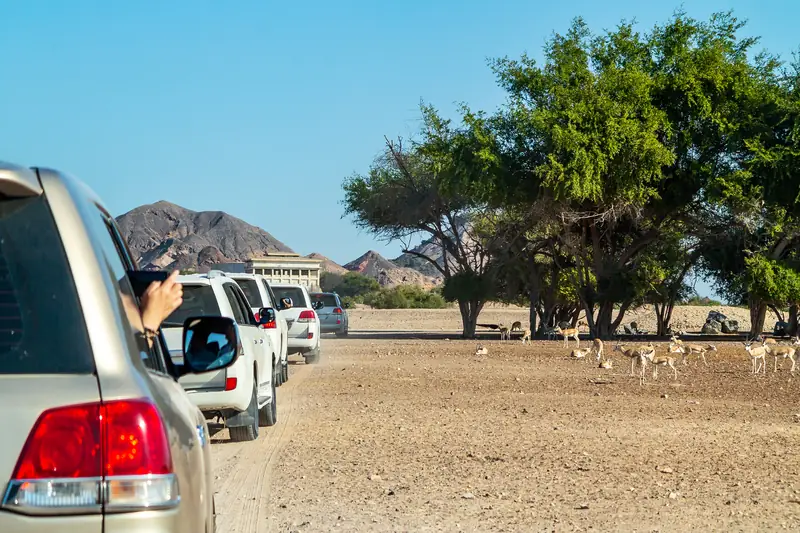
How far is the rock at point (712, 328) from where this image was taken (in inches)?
2424

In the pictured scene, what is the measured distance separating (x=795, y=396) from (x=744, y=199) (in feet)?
77.7

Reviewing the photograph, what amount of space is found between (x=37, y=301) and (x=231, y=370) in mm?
9427

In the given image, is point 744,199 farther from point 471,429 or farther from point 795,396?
point 471,429

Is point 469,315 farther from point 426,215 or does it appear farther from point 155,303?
point 155,303

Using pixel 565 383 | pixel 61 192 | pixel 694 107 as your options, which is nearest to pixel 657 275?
pixel 694 107

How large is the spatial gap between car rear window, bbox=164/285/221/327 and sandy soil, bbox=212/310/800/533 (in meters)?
1.51

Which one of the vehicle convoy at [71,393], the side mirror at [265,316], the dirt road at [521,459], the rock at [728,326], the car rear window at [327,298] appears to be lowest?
the dirt road at [521,459]

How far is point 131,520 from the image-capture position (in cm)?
304

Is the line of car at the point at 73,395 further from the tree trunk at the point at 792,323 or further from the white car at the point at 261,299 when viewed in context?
the tree trunk at the point at 792,323

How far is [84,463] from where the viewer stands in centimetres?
299

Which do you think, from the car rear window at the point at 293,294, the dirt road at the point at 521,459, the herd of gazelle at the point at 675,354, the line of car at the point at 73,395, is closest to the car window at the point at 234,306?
the dirt road at the point at 521,459

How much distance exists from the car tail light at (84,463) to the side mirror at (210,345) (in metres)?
1.42

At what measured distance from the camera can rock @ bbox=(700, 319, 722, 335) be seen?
61.6m

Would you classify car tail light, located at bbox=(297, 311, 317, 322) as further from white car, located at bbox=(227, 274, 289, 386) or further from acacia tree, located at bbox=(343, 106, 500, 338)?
acacia tree, located at bbox=(343, 106, 500, 338)
